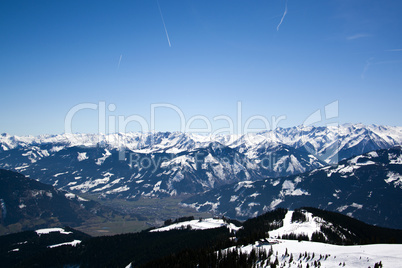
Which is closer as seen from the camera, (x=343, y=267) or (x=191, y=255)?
(x=343, y=267)

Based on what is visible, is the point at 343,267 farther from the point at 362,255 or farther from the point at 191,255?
the point at 191,255

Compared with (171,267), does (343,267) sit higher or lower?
higher

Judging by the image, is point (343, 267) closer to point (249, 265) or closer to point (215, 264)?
point (249, 265)

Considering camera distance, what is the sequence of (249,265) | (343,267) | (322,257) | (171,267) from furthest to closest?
(171,267) → (249,265) → (322,257) → (343,267)

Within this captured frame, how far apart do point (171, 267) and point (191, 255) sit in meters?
14.4

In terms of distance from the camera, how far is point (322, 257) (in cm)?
8894

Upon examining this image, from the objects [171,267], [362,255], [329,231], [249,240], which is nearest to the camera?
[362,255]

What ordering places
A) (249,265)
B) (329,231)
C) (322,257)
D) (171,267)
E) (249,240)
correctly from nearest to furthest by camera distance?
(322,257), (249,265), (171,267), (249,240), (329,231)

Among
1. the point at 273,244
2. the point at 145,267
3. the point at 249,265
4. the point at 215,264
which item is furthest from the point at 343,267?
Answer: the point at 145,267

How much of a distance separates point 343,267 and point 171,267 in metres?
78.5

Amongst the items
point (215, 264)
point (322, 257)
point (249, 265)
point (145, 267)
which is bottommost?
point (145, 267)

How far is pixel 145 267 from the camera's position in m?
150

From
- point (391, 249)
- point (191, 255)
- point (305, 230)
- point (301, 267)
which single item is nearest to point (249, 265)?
point (301, 267)

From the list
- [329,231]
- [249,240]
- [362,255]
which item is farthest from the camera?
[329,231]
